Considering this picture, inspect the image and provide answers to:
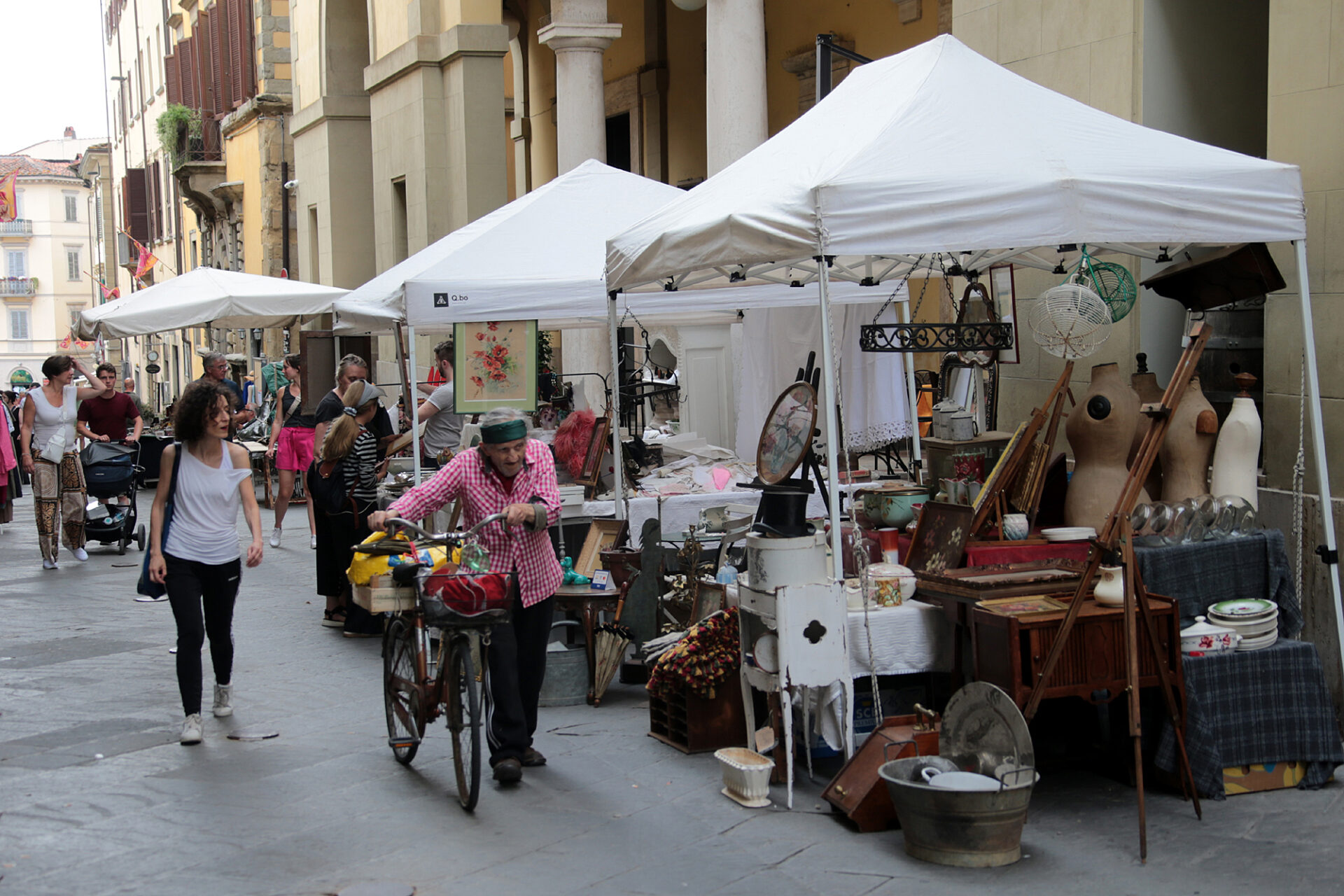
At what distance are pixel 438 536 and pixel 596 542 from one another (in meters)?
2.66

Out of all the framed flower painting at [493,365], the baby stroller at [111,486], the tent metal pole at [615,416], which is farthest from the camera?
the baby stroller at [111,486]

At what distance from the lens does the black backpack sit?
8.49 meters

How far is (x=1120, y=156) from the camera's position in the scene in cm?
527

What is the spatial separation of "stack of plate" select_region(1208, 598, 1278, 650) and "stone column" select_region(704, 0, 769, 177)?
7.08 m

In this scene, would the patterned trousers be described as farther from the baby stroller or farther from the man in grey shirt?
the man in grey shirt

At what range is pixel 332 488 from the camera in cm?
850

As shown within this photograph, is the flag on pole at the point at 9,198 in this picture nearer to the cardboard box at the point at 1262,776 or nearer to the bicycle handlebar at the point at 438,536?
the bicycle handlebar at the point at 438,536

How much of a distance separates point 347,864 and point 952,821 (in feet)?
6.71

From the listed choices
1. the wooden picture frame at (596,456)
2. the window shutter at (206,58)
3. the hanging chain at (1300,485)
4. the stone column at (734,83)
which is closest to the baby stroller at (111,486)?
the wooden picture frame at (596,456)

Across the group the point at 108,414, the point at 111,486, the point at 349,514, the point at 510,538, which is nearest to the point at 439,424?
the point at 349,514

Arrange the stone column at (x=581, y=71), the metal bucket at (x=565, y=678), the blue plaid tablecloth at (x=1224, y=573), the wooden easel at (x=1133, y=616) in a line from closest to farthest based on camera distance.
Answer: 1. the wooden easel at (x=1133, y=616)
2. the blue plaid tablecloth at (x=1224, y=573)
3. the metal bucket at (x=565, y=678)
4. the stone column at (x=581, y=71)

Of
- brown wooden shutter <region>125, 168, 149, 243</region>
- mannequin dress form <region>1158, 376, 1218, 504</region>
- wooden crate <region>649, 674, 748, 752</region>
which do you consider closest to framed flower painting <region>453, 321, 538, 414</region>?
wooden crate <region>649, 674, 748, 752</region>

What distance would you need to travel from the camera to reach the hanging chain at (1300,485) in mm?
5682

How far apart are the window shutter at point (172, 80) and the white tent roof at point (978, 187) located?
34.3 metres
